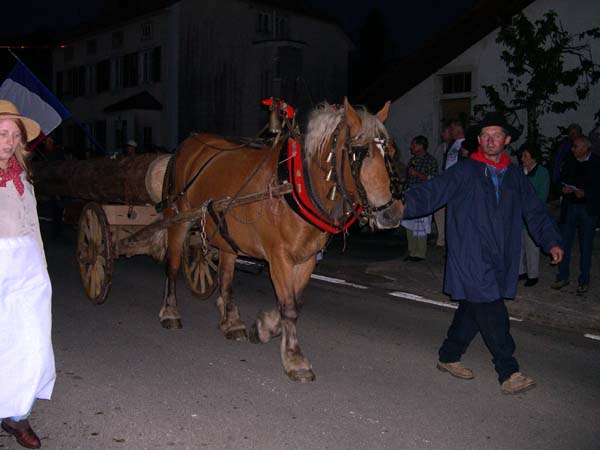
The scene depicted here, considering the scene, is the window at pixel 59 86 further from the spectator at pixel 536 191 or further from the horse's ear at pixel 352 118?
the horse's ear at pixel 352 118

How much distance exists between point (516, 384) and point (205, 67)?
2643cm

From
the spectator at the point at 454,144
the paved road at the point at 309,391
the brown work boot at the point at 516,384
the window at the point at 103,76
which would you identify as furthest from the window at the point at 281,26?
the brown work boot at the point at 516,384

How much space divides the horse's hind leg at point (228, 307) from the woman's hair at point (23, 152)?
2776mm

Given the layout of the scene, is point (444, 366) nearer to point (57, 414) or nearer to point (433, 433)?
point (433, 433)

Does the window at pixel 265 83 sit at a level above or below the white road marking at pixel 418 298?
above

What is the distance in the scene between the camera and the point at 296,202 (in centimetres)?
491

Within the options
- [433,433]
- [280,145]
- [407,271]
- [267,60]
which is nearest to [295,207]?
[280,145]

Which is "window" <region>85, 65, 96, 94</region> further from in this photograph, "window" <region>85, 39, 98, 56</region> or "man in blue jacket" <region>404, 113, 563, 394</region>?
"man in blue jacket" <region>404, 113, 563, 394</region>

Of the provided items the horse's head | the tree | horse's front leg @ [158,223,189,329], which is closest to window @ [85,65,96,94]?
the tree

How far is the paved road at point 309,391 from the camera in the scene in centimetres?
399

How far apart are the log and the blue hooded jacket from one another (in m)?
3.75

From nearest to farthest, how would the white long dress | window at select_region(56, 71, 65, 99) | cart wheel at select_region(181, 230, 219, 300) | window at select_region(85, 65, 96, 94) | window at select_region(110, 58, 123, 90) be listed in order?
the white long dress < cart wheel at select_region(181, 230, 219, 300) < window at select_region(110, 58, 123, 90) < window at select_region(85, 65, 96, 94) < window at select_region(56, 71, 65, 99)

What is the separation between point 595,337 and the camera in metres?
6.54

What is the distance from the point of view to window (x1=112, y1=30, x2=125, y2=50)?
31.8 m
